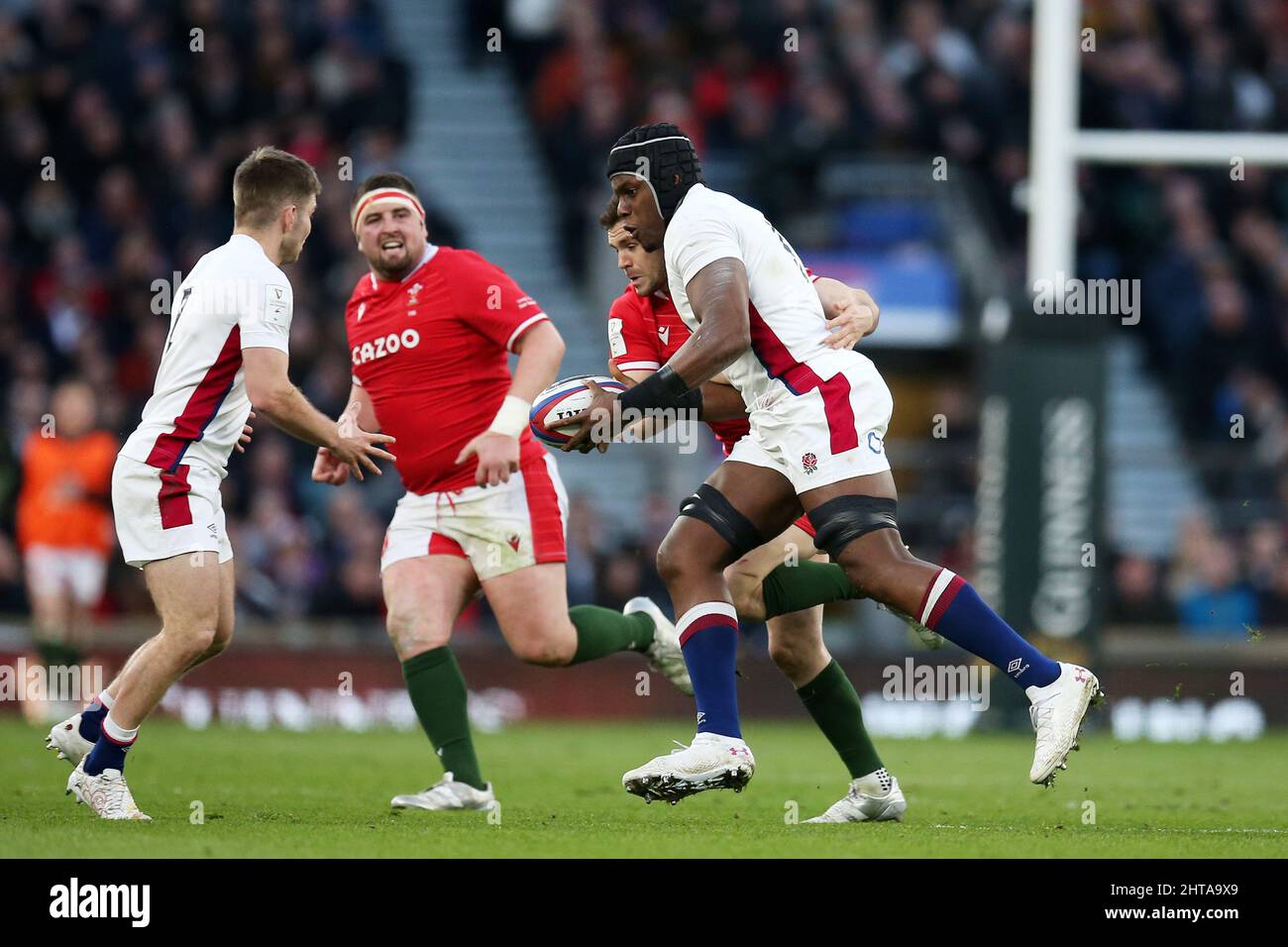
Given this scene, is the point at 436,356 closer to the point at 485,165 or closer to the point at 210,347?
the point at 210,347

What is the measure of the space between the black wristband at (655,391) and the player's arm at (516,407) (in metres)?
0.69

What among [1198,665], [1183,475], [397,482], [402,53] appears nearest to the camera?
[1198,665]

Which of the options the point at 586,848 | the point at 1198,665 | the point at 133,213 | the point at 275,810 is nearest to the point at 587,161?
the point at 133,213

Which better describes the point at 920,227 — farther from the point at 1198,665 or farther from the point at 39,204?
the point at 39,204

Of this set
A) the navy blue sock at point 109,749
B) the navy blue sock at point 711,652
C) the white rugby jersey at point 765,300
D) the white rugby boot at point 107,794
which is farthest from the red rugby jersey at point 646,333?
the white rugby boot at point 107,794

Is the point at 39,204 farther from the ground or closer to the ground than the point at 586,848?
farther from the ground

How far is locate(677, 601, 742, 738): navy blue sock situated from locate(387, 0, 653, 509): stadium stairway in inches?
391

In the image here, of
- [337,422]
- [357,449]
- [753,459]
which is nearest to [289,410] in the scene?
[357,449]

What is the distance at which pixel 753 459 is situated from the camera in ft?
20.5

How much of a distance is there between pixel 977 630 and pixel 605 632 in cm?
178

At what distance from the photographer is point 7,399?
14.4 meters

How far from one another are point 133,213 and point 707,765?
11.0m

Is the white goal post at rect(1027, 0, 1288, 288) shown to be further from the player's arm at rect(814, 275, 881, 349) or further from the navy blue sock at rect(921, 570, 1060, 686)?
the navy blue sock at rect(921, 570, 1060, 686)

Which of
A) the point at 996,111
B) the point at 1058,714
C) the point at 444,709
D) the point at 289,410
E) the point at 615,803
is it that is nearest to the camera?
the point at 1058,714
